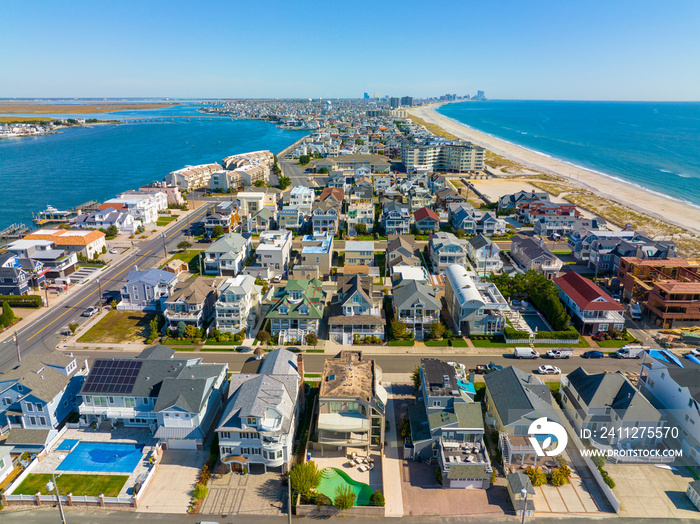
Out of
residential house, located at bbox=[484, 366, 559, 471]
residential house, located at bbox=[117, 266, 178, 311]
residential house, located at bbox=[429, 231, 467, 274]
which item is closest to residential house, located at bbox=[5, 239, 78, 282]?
residential house, located at bbox=[117, 266, 178, 311]

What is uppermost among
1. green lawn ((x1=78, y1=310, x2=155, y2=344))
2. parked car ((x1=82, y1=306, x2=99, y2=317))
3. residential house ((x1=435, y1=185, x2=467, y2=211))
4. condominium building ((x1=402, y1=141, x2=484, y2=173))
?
condominium building ((x1=402, y1=141, x2=484, y2=173))

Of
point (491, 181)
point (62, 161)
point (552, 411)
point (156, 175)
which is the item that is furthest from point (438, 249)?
point (62, 161)

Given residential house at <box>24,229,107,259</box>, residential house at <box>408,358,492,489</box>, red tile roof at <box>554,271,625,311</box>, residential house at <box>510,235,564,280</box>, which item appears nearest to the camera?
residential house at <box>408,358,492,489</box>

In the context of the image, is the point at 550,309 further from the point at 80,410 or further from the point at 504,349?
the point at 80,410

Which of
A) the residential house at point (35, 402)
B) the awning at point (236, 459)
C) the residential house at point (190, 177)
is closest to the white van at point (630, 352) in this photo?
the awning at point (236, 459)

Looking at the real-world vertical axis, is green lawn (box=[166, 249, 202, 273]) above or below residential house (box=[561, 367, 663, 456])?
below

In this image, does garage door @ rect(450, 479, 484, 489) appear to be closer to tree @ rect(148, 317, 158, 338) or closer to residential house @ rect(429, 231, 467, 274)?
tree @ rect(148, 317, 158, 338)

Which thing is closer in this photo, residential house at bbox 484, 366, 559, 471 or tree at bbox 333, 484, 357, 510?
tree at bbox 333, 484, 357, 510

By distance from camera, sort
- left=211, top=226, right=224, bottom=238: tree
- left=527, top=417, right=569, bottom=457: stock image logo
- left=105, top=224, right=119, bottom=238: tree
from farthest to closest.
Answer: left=105, top=224, right=119, bottom=238: tree → left=211, top=226, right=224, bottom=238: tree → left=527, top=417, right=569, bottom=457: stock image logo
